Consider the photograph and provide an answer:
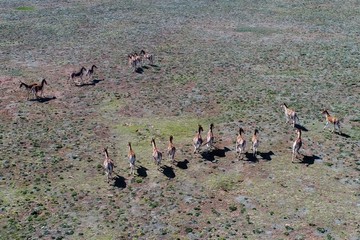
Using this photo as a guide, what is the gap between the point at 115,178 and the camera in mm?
27875

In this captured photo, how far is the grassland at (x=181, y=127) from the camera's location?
24.1 metres

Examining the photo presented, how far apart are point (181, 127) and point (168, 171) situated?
668 centimetres

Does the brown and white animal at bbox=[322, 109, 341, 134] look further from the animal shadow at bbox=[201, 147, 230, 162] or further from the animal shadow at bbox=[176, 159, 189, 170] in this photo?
the animal shadow at bbox=[176, 159, 189, 170]

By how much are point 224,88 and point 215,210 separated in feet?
61.1

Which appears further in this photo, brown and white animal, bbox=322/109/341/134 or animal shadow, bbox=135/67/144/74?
animal shadow, bbox=135/67/144/74

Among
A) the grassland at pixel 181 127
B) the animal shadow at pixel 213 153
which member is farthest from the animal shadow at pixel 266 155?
the animal shadow at pixel 213 153

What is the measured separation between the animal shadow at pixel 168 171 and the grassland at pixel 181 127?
0.21 ft

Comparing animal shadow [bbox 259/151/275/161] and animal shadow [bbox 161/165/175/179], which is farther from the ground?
animal shadow [bbox 259/151/275/161]

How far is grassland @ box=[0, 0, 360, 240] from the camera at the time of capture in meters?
24.1

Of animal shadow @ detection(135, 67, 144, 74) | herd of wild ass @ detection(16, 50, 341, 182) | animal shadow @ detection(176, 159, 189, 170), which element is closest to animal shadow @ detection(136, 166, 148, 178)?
herd of wild ass @ detection(16, 50, 341, 182)

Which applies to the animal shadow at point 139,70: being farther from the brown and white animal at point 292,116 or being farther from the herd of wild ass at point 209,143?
the brown and white animal at point 292,116

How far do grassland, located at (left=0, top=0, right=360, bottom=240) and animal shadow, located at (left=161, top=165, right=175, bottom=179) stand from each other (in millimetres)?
63

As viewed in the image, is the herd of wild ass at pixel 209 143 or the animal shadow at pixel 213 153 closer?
the herd of wild ass at pixel 209 143

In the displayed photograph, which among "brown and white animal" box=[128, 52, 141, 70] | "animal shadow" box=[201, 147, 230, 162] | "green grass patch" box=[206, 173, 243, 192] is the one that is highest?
"brown and white animal" box=[128, 52, 141, 70]
